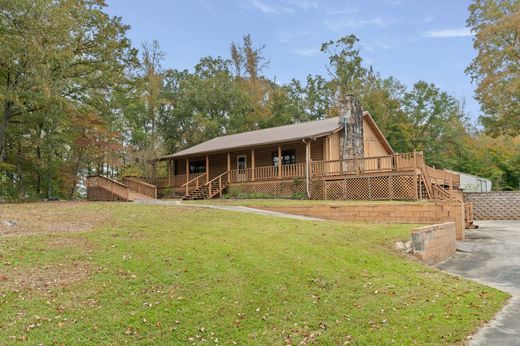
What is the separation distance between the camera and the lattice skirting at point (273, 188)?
23.2m

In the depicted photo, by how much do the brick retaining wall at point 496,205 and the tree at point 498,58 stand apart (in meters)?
7.76

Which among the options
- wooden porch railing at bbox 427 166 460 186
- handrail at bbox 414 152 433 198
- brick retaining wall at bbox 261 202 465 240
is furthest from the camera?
wooden porch railing at bbox 427 166 460 186

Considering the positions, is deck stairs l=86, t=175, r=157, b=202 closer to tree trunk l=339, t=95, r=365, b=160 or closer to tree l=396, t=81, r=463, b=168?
tree trunk l=339, t=95, r=365, b=160

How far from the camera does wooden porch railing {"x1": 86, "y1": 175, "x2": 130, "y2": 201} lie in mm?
25969

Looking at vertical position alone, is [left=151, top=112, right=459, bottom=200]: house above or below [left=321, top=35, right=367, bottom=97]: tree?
below

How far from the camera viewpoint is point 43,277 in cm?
671

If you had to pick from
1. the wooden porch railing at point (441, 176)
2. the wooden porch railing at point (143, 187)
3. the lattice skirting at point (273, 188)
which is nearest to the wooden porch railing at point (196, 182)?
the wooden porch railing at point (143, 187)

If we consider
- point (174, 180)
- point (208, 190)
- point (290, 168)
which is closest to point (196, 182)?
point (208, 190)

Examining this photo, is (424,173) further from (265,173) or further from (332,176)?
(265,173)

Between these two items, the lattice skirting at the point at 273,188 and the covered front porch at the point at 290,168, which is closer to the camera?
the covered front porch at the point at 290,168

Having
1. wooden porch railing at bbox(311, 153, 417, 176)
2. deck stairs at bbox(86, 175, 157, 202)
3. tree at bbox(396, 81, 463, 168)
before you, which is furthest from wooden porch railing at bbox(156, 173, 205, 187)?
tree at bbox(396, 81, 463, 168)

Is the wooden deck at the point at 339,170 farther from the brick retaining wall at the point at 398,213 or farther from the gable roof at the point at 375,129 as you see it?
the brick retaining wall at the point at 398,213

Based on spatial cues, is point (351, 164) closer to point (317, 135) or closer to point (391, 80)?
point (317, 135)

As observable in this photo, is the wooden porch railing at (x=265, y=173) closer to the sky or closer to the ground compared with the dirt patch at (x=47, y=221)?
closer to the sky
